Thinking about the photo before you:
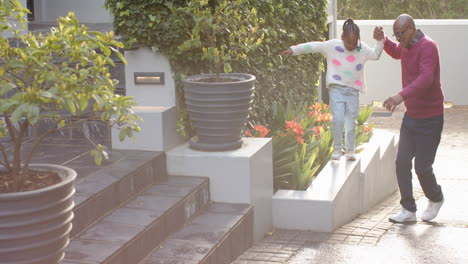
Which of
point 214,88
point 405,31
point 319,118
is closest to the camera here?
point 214,88

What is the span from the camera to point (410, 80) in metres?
6.01

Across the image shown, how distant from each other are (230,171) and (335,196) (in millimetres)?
1079

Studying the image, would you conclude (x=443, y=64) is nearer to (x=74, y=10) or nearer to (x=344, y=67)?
(x=74, y=10)

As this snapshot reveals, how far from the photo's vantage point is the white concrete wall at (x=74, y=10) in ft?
32.4

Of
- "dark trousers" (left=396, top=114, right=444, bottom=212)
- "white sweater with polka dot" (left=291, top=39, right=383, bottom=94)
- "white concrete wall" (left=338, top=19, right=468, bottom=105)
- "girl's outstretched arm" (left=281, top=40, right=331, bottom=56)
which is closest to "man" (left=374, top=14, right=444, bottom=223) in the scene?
"dark trousers" (left=396, top=114, right=444, bottom=212)

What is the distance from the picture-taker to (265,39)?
725 cm

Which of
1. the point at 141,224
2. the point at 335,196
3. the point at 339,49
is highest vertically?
the point at 339,49

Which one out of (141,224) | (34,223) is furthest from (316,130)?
(34,223)

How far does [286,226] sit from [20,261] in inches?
132

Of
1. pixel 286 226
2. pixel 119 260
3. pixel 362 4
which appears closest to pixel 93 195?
pixel 119 260

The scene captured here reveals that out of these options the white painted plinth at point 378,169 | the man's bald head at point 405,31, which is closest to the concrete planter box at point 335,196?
the white painted plinth at point 378,169

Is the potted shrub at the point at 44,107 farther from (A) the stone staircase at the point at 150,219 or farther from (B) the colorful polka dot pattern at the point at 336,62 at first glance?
(B) the colorful polka dot pattern at the point at 336,62

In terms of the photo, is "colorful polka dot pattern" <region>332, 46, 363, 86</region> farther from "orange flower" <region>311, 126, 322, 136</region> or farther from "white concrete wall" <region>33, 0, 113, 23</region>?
"white concrete wall" <region>33, 0, 113, 23</region>

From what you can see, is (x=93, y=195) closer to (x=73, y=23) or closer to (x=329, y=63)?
(x=73, y=23)
